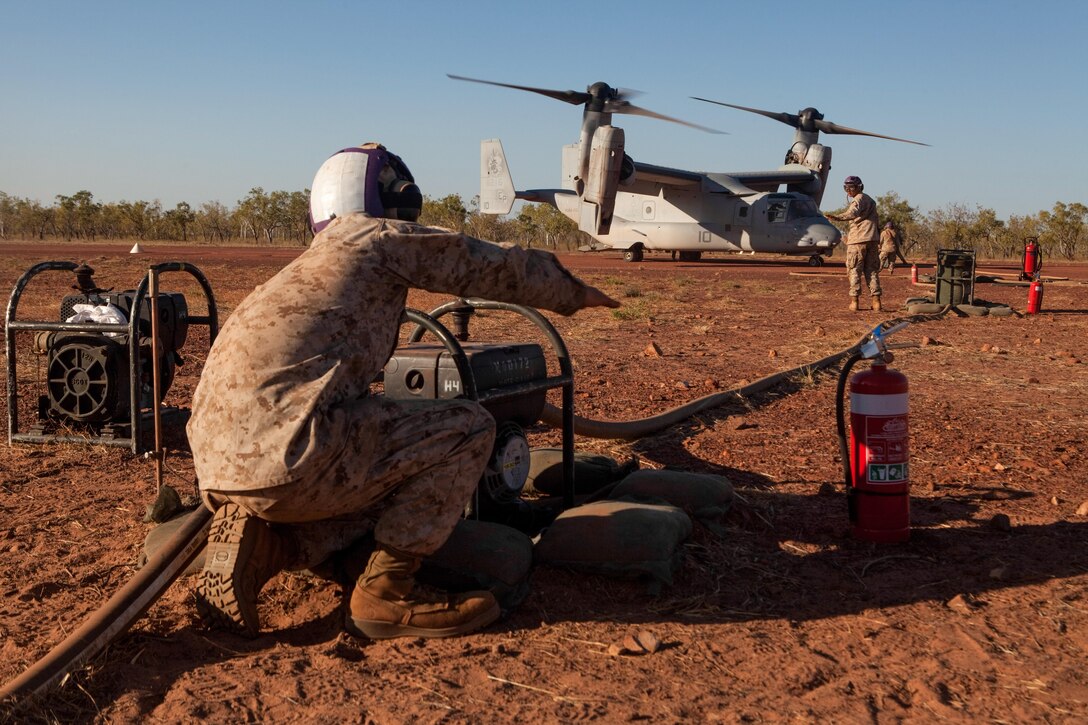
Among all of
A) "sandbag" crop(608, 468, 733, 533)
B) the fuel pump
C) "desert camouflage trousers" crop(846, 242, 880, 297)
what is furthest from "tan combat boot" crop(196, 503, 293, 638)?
"desert camouflage trousers" crop(846, 242, 880, 297)

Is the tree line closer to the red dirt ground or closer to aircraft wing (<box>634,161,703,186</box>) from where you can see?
aircraft wing (<box>634,161,703,186</box>)

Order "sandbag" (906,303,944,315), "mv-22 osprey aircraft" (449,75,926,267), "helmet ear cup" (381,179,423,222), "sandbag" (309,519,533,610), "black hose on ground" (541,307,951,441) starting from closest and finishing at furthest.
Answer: "helmet ear cup" (381,179,423,222) < "sandbag" (309,519,533,610) < "black hose on ground" (541,307,951,441) < "sandbag" (906,303,944,315) < "mv-22 osprey aircraft" (449,75,926,267)

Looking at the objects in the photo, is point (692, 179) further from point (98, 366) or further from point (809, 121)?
point (98, 366)

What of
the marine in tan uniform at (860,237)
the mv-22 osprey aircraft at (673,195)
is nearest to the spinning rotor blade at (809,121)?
the mv-22 osprey aircraft at (673,195)

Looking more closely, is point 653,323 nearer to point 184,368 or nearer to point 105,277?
point 184,368

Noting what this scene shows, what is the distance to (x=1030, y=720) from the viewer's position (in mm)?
2842

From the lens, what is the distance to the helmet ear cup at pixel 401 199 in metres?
3.56

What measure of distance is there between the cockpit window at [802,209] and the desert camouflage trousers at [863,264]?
48.2 ft

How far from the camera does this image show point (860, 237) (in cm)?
1534

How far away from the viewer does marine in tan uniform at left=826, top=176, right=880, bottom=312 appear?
1531cm

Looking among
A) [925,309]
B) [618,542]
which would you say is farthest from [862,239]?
[618,542]

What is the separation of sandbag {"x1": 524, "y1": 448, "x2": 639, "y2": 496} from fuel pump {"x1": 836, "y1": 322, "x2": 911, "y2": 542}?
133 cm

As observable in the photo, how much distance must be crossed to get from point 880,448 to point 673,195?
1164 inches

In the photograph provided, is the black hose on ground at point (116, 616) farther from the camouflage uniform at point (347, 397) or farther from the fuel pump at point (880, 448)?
the fuel pump at point (880, 448)
